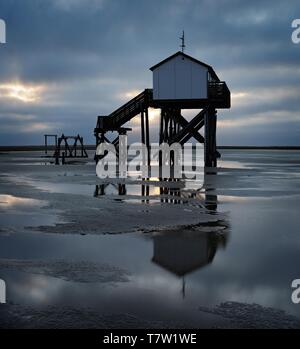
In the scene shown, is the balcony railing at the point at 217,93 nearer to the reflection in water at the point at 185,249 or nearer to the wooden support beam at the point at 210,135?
the wooden support beam at the point at 210,135

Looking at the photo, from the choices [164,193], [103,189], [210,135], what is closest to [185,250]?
[164,193]

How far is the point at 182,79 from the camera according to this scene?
112ft

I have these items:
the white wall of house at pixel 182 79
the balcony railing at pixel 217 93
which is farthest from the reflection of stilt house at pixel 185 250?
the balcony railing at pixel 217 93

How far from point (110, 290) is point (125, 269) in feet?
3.53

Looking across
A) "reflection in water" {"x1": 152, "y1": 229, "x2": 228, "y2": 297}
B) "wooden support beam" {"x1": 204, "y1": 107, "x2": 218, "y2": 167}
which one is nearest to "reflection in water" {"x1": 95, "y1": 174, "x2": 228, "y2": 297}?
"reflection in water" {"x1": 152, "y1": 229, "x2": 228, "y2": 297}

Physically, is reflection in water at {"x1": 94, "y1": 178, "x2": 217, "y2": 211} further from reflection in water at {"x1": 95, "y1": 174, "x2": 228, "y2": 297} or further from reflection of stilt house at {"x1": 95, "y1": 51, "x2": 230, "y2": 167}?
reflection of stilt house at {"x1": 95, "y1": 51, "x2": 230, "y2": 167}

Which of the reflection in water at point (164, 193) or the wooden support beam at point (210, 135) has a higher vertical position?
the wooden support beam at point (210, 135)

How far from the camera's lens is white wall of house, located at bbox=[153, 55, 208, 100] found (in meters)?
34.0

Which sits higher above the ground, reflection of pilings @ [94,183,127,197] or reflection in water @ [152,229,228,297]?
reflection of pilings @ [94,183,127,197]

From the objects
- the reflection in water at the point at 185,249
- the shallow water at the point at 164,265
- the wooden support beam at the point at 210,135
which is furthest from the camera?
the wooden support beam at the point at 210,135

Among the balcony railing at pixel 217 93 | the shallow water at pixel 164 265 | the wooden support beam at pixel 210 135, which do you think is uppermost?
the balcony railing at pixel 217 93

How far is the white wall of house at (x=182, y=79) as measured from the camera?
34000mm
